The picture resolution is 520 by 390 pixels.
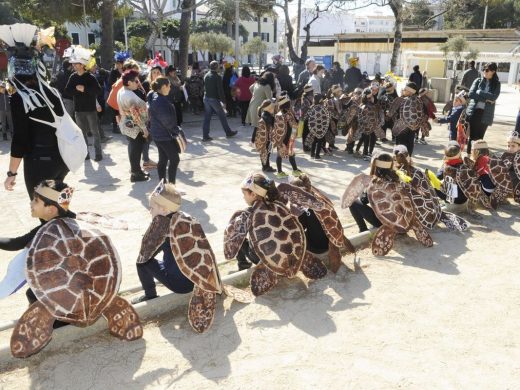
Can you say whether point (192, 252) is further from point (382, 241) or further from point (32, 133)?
point (382, 241)

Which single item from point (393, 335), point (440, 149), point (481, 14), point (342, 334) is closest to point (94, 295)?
point (342, 334)

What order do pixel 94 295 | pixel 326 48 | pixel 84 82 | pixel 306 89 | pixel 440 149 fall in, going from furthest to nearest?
pixel 326 48 < pixel 440 149 < pixel 306 89 < pixel 84 82 < pixel 94 295

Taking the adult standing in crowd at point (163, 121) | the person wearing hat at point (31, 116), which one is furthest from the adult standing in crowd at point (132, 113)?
the person wearing hat at point (31, 116)

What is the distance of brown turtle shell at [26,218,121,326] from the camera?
303cm

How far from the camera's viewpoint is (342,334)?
3502 millimetres

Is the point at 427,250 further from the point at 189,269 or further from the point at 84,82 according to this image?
the point at 84,82

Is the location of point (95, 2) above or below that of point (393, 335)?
above

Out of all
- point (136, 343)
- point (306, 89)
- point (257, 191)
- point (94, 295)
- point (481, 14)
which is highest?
point (481, 14)

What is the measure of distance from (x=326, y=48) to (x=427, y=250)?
136 feet

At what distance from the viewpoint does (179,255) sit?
→ 3432 millimetres

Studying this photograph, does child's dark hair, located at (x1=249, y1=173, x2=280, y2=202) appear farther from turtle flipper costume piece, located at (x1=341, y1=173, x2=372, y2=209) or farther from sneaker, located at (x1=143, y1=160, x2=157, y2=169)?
sneaker, located at (x1=143, y1=160, x2=157, y2=169)

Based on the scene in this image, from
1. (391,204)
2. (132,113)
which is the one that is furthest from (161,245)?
(132,113)

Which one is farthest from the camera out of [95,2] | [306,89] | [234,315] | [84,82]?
[95,2]

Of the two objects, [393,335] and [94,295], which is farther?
[393,335]
